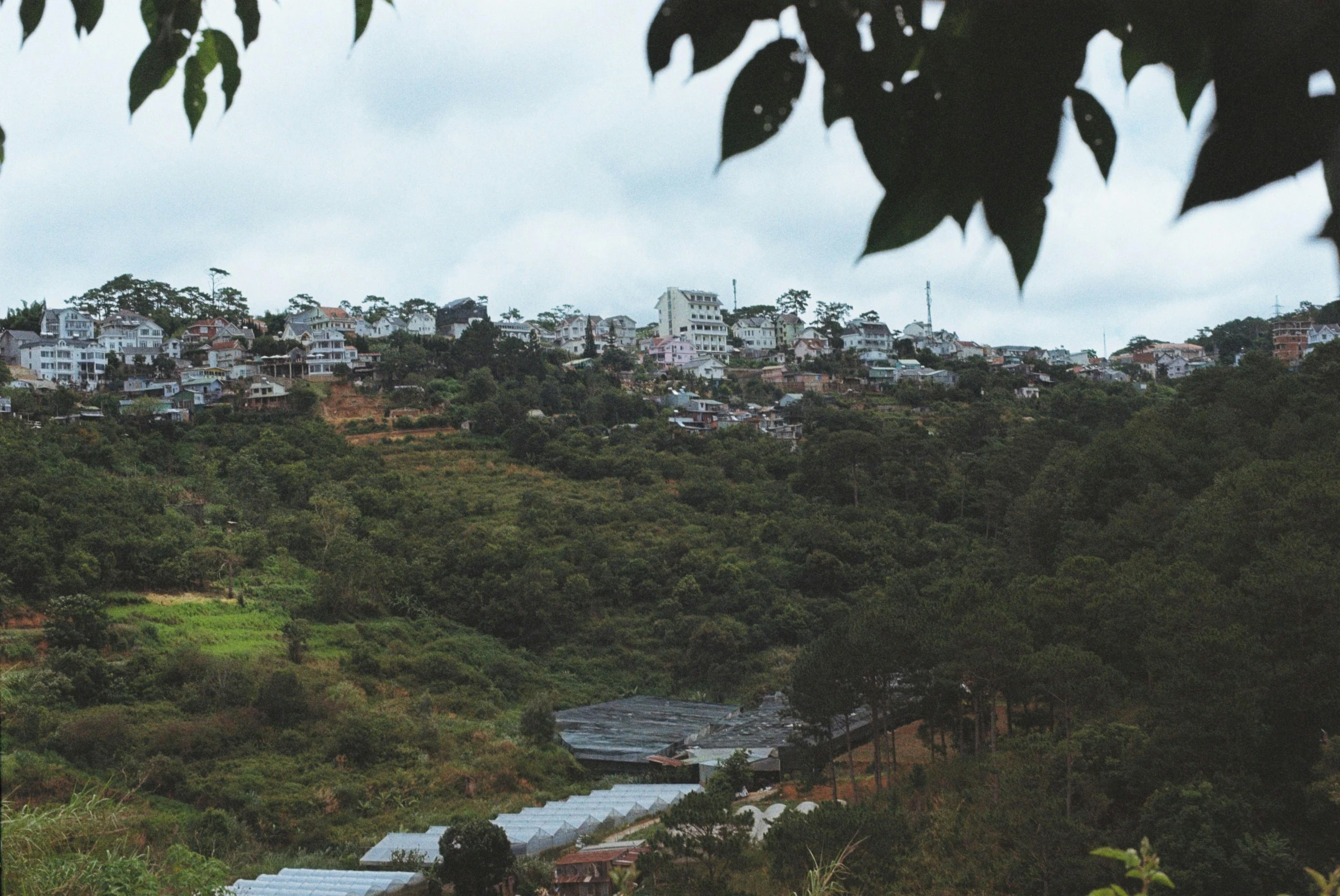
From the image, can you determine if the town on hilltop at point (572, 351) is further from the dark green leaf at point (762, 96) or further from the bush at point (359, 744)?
the dark green leaf at point (762, 96)

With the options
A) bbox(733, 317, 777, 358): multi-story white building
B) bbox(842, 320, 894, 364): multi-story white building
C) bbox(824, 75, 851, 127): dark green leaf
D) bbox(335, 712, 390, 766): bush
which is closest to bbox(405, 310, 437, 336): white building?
bbox(733, 317, 777, 358): multi-story white building

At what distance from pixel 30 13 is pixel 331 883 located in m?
8.83

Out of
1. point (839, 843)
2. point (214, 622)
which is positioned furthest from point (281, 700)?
point (839, 843)

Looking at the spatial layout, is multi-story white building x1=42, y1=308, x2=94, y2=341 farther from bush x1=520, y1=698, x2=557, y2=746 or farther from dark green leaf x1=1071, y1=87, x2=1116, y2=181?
dark green leaf x1=1071, y1=87, x2=1116, y2=181

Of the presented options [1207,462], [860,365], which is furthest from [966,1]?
[860,365]

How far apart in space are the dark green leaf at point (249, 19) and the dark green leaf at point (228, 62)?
0.06 ft

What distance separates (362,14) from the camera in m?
0.88

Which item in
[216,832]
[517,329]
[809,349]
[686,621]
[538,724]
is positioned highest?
[517,329]

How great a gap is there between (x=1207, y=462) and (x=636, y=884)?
1118 cm

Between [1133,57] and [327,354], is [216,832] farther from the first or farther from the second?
[327,354]

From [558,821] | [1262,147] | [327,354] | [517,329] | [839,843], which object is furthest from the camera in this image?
[517,329]

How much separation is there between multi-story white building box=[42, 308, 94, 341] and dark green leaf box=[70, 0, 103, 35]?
3559cm

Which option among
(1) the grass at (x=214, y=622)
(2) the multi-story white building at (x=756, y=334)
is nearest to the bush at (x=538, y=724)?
(1) the grass at (x=214, y=622)

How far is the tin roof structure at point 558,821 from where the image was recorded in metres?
10.0
